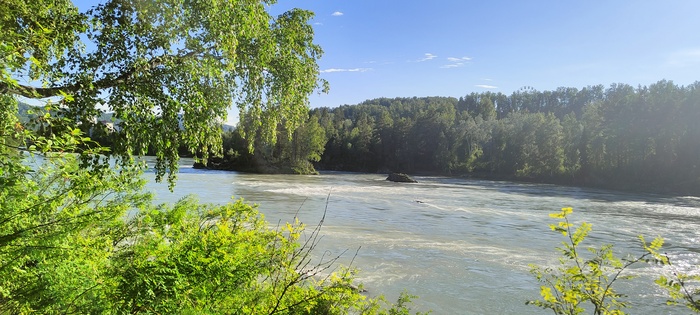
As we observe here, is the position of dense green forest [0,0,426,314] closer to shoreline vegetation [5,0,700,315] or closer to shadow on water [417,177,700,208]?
shoreline vegetation [5,0,700,315]

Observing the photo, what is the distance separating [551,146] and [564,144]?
7.31 feet

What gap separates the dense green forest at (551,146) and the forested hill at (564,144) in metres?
0.13

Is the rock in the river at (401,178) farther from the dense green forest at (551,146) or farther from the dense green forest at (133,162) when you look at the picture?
the dense green forest at (133,162)

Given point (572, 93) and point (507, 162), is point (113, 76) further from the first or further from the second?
point (572, 93)

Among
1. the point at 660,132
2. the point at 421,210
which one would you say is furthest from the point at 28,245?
the point at 660,132

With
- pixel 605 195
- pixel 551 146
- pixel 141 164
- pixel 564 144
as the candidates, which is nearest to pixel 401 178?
pixel 605 195

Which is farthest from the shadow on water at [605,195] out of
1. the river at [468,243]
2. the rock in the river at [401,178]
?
the river at [468,243]

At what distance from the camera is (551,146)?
73.1m

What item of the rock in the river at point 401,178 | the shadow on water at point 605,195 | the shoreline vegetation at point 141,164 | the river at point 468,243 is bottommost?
the river at point 468,243

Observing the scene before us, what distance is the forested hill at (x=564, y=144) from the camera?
193 feet

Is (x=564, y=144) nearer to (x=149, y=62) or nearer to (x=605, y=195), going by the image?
(x=605, y=195)

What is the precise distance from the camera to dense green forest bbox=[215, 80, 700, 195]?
5909 cm

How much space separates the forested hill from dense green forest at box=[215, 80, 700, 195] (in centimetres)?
13

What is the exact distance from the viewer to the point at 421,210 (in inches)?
1000
